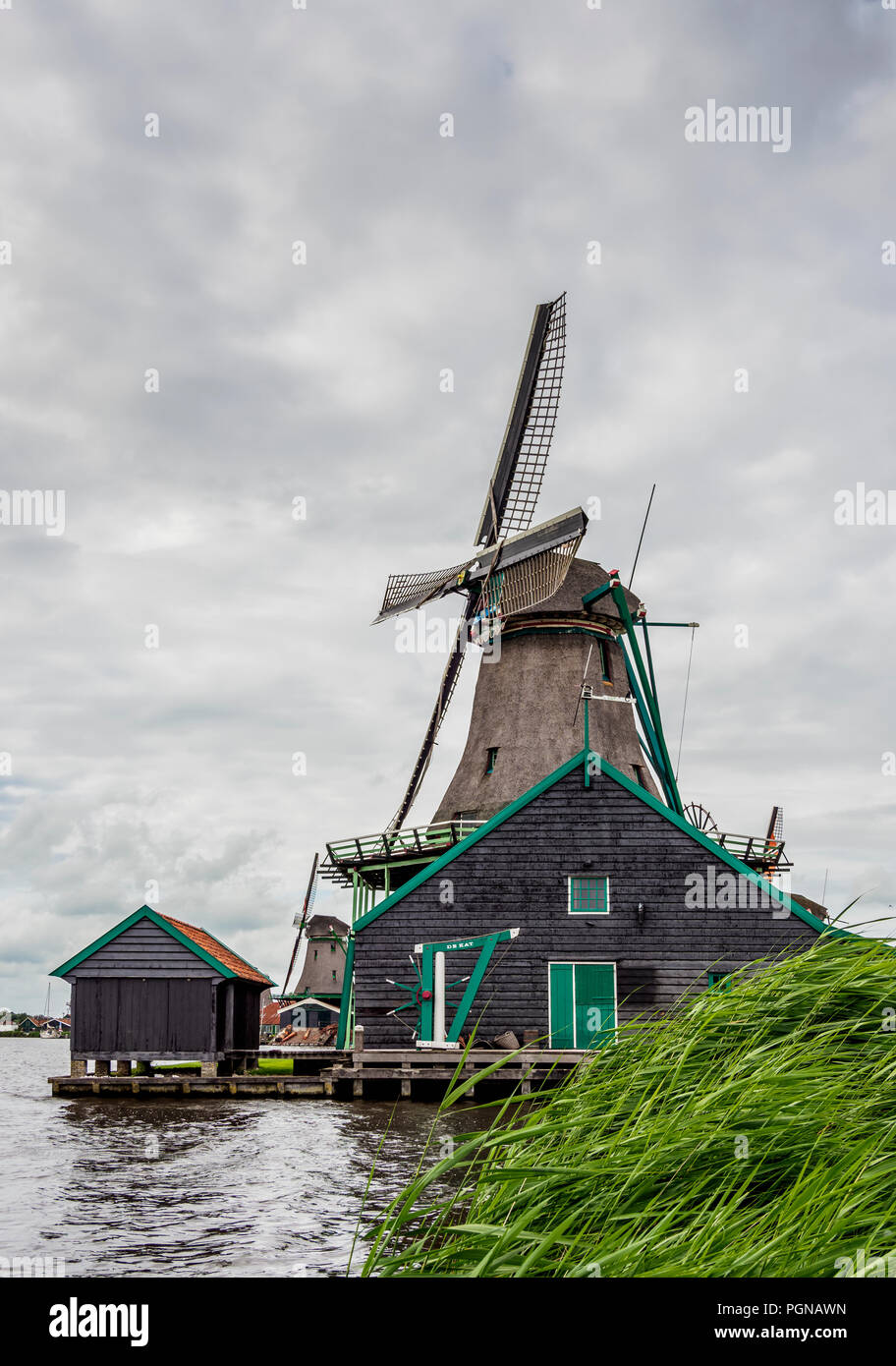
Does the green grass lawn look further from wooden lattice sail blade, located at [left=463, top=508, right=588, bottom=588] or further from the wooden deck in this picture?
wooden lattice sail blade, located at [left=463, top=508, right=588, bottom=588]

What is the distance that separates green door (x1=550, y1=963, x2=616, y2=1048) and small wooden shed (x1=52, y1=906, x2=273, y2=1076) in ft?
20.8

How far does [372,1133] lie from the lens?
14188 mm

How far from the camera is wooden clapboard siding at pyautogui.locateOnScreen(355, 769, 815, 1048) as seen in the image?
19344mm

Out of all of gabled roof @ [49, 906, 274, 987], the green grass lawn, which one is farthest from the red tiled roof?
the green grass lawn

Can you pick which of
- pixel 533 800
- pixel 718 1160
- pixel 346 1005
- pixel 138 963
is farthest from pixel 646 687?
pixel 718 1160

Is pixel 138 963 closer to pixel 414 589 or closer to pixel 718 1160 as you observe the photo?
pixel 414 589

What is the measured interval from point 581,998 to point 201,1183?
33.3 feet

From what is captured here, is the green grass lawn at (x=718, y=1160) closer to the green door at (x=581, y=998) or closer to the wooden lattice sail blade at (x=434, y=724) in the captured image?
the green door at (x=581, y=998)

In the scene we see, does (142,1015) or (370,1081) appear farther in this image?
(142,1015)

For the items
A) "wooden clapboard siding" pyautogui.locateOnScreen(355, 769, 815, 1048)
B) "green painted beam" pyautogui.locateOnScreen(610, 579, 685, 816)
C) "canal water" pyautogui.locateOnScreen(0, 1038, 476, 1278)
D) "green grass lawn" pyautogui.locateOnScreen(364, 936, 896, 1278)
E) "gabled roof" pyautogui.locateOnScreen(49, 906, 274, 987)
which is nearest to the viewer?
"green grass lawn" pyautogui.locateOnScreen(364, 936, 896, 1278)

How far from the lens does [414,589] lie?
95.1ft

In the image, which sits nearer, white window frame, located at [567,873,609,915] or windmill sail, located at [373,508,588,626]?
white window frame, located at [567,873,609,915]
